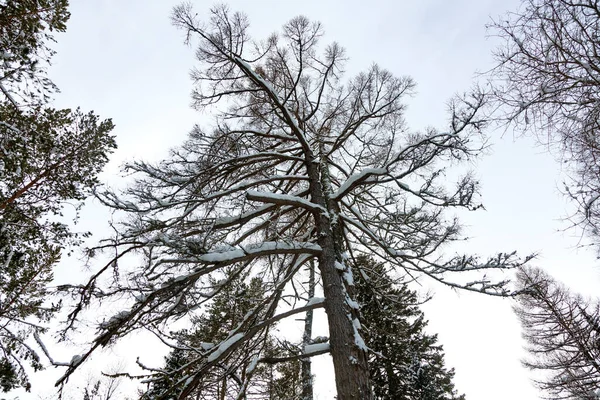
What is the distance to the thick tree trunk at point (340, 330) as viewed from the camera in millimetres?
3328

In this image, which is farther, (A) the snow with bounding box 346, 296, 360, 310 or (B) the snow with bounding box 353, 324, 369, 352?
(A) the snow with bounding box 346, 296, 360, 310

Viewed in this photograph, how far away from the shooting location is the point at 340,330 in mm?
3664

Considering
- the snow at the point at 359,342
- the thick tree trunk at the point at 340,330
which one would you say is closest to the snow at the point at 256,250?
the thick tree trunk at the point at 340,330

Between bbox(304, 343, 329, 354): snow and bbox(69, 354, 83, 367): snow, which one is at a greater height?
bbox(304, 343, 329, 354): snow

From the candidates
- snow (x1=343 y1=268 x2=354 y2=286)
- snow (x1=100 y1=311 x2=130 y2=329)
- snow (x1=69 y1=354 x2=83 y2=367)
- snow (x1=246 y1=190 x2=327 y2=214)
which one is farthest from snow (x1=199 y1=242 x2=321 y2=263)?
snow (x1=69 y1=354 x2=83 y2=367)

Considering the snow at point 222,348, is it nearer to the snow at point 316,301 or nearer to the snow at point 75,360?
the snow at point 316,301

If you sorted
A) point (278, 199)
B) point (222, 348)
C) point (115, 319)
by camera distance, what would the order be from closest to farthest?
point (115, 319) < point (222, 348) < point (278, 199)

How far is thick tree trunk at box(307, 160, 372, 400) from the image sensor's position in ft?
10.9

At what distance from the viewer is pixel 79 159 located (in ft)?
24.7

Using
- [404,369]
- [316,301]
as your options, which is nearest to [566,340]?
[404,369]

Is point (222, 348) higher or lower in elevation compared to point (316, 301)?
lower

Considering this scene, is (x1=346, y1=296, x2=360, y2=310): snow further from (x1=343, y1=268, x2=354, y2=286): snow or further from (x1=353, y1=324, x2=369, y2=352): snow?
(x1=353, y1=324, x2=369, y2=352): snow

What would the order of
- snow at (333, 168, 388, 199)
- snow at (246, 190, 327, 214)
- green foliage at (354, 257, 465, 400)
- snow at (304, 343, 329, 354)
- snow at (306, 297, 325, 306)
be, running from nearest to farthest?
snow at (304, 343, 329, 354) → snow at (246, 190, 327, 214) → snow at (306, 297, 325, 306) → snow at (333, 168, 388, 199) → green foliage at (354, 257, 465, 400)

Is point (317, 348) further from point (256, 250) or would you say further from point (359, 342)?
point (256, 250)
